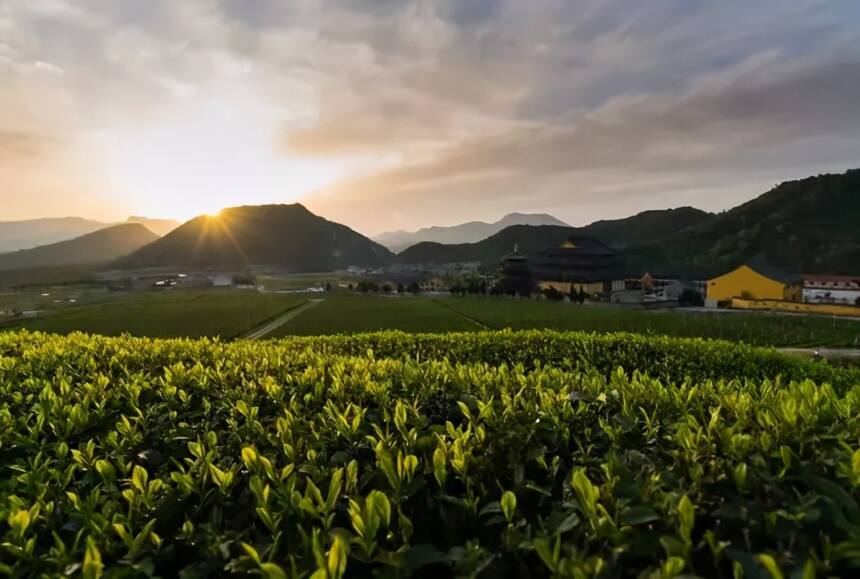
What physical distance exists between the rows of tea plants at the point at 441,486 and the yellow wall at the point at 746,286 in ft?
208

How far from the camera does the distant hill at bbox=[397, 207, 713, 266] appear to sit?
14312 cm

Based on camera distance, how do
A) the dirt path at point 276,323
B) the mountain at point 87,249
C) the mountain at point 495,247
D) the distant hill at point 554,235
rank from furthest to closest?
the distant hill at point 554,235, the mountain at point 495,247, the mountain at point 87,249, the dirt path at point 276,323

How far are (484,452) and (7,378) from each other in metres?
4.18

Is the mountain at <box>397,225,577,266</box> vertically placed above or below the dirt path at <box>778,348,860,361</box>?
above

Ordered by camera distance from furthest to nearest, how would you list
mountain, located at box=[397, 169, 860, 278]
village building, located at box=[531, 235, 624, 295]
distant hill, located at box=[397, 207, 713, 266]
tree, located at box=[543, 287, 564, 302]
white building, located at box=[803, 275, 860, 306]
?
distant hill, located at box=[397, 207, 713, 266] < mountain, located at box=[397, 169, 860, 278] < village building, located at box=[531, 235, 624, 295] < tree, located at box=[543, 287, 564, 302] < white building, located at box=[803, 275, 860, 306]

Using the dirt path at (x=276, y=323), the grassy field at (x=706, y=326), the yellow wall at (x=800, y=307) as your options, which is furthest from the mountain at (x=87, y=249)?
the yellow wall at (x=800, y=307)

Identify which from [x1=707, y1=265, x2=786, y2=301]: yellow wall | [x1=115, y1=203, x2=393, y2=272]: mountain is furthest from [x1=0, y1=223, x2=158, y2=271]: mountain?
[x1=707, y1=265, x2=786, y2=301]: yellow wall

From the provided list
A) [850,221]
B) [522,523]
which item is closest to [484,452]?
[522,523]

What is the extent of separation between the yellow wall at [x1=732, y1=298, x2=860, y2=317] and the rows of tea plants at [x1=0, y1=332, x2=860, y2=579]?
2174 inches

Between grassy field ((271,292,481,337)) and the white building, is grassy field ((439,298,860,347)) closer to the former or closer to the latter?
grassy field ((271,292,481,337))

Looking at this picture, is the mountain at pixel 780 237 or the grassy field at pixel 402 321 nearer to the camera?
the grassy field at pixel 402 321

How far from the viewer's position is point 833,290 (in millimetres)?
50312

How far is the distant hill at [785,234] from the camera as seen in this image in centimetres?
8519

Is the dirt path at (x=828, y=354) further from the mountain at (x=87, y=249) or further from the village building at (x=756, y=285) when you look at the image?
the mountain at (x=87, y=249)
